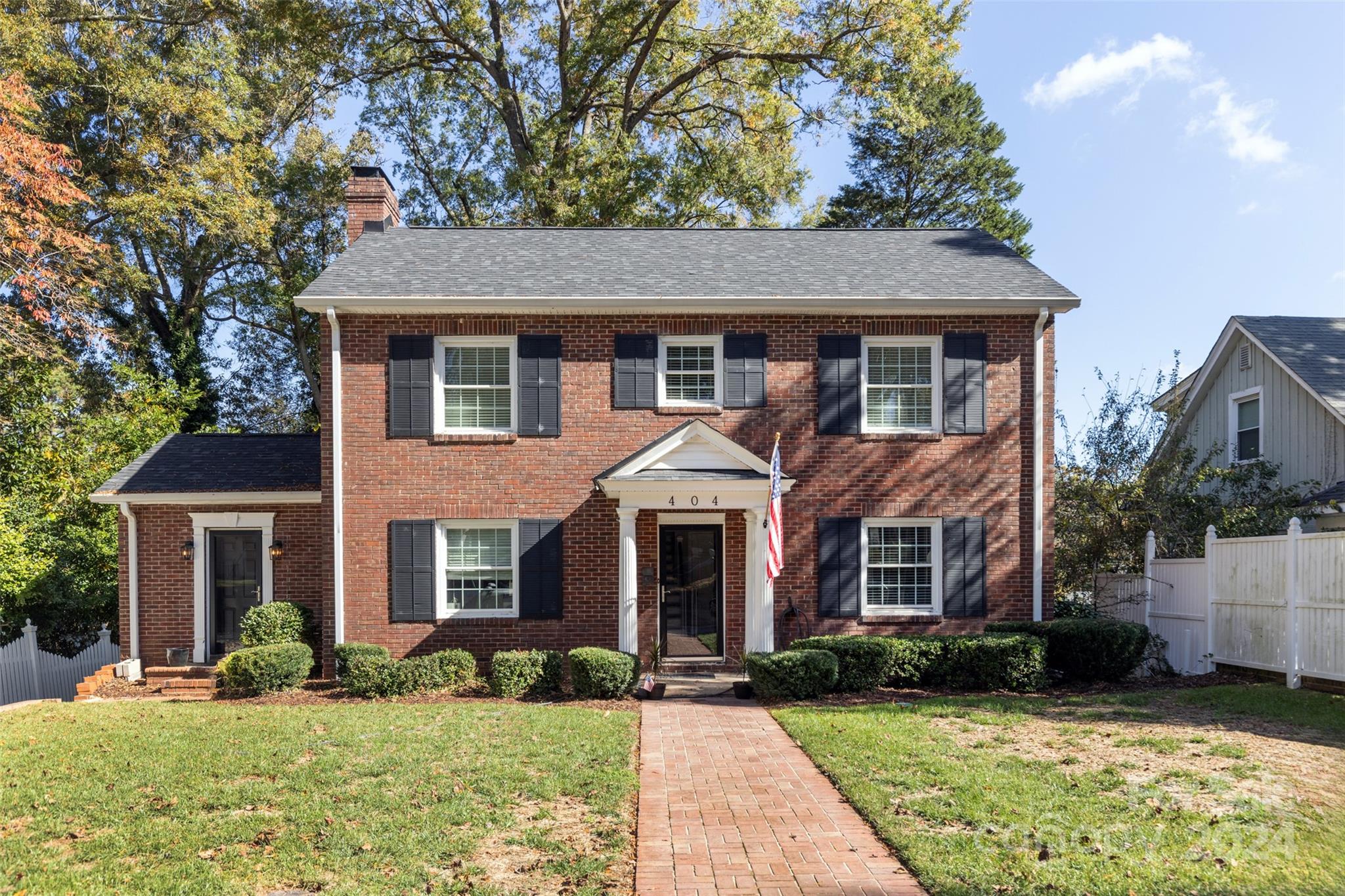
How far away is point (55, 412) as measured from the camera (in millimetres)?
19984

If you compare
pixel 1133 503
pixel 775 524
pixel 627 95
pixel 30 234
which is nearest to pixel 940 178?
pixel 627 95

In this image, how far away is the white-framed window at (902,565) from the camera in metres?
14.3

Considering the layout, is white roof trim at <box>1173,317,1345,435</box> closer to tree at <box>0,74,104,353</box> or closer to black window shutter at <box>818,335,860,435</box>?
black window shutter at <box>818,335,860,435</box>

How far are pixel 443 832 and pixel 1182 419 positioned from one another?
2053cm

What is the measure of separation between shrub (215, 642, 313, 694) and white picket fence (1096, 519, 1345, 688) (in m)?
13.3

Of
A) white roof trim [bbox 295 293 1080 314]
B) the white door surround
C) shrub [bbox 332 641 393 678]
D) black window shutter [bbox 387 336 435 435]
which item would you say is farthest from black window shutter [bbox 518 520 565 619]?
the white door surround

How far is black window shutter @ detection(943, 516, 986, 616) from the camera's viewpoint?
46.5ft

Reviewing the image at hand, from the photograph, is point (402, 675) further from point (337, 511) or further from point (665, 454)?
point (665, 454)

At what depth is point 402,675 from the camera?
1254cm

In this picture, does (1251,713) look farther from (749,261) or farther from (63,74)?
(63,74)

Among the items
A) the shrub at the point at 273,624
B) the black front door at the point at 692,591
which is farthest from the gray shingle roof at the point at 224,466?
the black front door at the point at 692,591

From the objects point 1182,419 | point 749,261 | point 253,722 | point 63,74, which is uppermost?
point 63,74

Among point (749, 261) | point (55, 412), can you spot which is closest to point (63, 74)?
point (55, 412)

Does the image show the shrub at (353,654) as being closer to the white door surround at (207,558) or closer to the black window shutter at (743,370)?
the white door surround at (207,558)
